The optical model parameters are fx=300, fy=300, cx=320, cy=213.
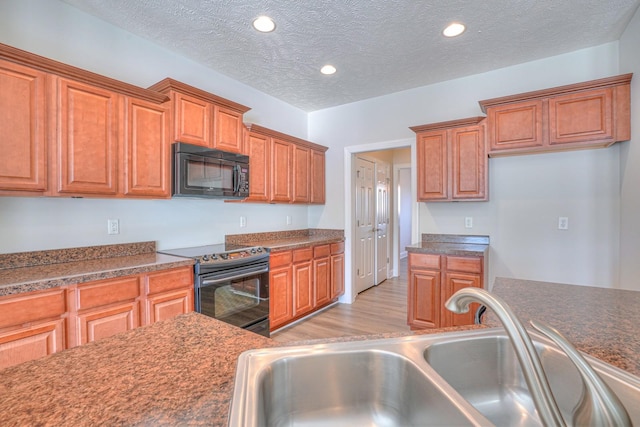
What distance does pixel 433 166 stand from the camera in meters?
3.26

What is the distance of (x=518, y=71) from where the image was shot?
3.10m

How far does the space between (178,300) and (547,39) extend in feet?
12.4

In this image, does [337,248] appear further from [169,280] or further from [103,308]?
[103,308]

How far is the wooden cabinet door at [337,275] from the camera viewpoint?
3.94m

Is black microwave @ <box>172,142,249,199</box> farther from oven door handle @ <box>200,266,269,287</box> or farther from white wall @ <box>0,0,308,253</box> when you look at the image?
oven door handle @ <box>200,266,269,287</box>

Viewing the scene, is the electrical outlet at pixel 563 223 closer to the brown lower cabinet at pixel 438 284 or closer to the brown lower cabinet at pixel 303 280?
the brown lower cabinet at pixel 438 284

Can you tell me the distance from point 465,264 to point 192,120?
2779 mm

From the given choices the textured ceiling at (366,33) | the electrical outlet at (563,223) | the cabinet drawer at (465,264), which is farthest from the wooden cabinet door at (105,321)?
the electrical outlet at (563,223)

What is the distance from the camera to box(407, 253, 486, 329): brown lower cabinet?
109 inches

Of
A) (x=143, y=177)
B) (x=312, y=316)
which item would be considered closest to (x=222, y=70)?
(x=143, y=177)

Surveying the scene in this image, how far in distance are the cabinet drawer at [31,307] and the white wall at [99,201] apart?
0.63 meters

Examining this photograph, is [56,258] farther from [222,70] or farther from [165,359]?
[222,70]

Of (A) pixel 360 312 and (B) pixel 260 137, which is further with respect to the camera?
(A) pixel 360 312

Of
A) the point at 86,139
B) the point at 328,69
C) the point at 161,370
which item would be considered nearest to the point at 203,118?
the point at 86,139
